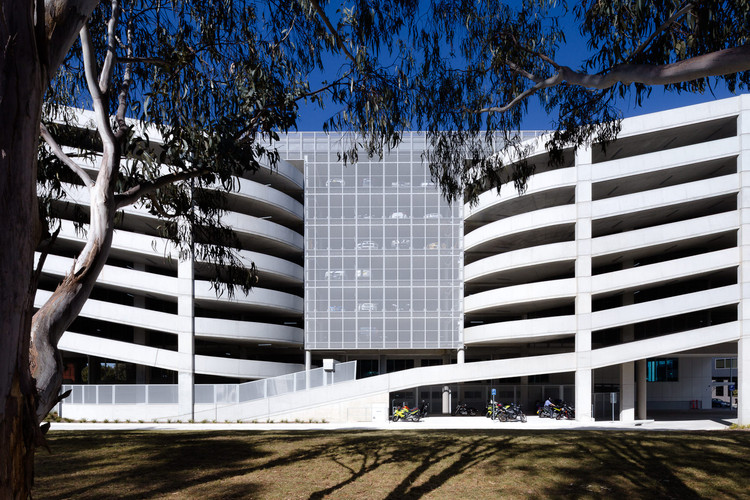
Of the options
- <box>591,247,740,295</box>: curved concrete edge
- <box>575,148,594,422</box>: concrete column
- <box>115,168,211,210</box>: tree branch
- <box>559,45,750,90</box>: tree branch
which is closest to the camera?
<box>559,45,750,90</box>: tree branch

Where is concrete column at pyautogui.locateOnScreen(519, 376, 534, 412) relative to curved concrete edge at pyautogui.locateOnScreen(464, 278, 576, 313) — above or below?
below

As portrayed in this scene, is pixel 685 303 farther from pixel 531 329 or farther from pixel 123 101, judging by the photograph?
pixel 123 101

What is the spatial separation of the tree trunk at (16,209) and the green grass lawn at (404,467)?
4131mm

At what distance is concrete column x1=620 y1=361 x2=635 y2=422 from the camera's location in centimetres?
3027

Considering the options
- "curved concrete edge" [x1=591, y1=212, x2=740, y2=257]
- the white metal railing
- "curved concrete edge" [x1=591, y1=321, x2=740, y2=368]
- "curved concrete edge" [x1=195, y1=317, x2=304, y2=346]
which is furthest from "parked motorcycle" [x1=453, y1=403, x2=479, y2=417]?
"curved concrete edge" [x1=591, y1=212, x2=740, y2=257]

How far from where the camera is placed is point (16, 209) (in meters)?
3.46

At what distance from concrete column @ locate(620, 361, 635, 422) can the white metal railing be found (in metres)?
15.0

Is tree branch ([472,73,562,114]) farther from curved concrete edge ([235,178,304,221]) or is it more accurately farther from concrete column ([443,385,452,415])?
concrete column ([443,385,452,415])

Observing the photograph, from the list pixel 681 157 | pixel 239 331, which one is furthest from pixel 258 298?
pixel 681 157

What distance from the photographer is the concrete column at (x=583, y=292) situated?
30125 millimetres

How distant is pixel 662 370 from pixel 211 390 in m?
32.4

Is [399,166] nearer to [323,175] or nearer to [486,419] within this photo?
[323,175]

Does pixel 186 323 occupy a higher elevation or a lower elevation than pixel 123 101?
lower

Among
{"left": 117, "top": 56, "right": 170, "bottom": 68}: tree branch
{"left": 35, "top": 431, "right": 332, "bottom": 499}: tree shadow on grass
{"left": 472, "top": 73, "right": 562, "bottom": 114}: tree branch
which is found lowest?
{"left": 35, "top": 431, "right": 332, "bottom": 499}: tree shadow on grass
